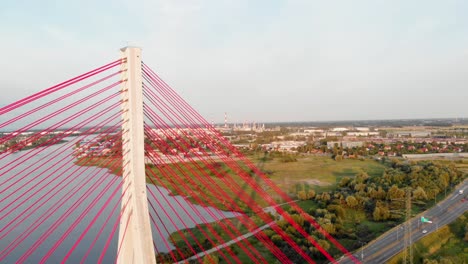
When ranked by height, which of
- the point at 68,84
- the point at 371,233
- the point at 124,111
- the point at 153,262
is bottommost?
the point at 371,233

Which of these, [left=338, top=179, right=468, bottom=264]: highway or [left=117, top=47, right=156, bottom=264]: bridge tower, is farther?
[left=338, top=179, right=468, bottom=264]: highway

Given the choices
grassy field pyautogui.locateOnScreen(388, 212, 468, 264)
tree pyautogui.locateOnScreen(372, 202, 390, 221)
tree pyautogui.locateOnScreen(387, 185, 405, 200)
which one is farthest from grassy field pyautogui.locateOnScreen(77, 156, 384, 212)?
grassy field pyautogui.locateOnScreen(388, 212, 468, 264)

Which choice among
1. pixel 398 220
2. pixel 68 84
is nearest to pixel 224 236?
pixel 398 220

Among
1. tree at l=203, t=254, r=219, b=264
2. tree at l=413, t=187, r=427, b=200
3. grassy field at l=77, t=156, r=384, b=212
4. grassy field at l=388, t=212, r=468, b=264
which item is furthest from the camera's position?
grassy field at l=77, t=156, r=384, b=212

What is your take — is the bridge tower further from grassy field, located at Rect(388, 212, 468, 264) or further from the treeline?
grassy field, located at Rect(388, 212, 468, 264)

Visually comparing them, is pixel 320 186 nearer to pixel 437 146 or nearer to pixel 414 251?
pixel 414 251

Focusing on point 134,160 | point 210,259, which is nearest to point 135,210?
point 134,160

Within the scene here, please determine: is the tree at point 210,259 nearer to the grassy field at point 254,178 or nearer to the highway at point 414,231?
the highway at point 414,231
